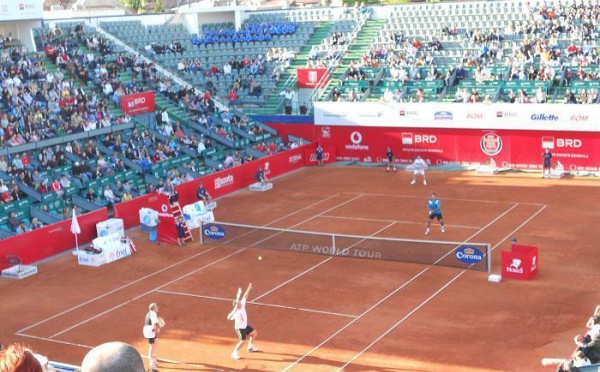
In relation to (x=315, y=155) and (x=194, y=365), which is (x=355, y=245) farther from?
(x=315, y=155)

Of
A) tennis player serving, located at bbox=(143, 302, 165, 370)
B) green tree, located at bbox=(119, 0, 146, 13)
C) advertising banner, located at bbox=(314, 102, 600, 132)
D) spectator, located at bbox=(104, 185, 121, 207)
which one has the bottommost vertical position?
spectator, located at bbox=(104, 185, 121, 207)

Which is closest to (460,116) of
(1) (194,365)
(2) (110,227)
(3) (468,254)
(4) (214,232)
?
(4) (214,232)

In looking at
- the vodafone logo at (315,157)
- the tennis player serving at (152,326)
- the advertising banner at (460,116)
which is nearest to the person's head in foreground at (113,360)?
the tennis player serving at (152,326)

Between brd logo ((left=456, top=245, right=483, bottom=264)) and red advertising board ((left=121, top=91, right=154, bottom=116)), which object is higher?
red advertising board ((left=121, top=91, right=154, bottom=116))

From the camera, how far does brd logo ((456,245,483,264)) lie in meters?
27.1

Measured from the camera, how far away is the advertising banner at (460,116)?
145ft

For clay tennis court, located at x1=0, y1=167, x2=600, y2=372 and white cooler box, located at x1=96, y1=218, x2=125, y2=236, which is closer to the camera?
clay tennis court, located at x1=0, y1=167, x2=600, y2=372

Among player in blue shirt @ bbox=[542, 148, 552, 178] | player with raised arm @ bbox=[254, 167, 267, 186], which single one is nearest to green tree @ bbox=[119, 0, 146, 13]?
player with raised arm @ bbox=[254, 167, 267, 186]

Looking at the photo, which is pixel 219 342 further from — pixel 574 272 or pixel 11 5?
pixel 11 5

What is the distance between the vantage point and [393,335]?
A: 2170 centimetres

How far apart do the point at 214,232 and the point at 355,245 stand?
6182 mm

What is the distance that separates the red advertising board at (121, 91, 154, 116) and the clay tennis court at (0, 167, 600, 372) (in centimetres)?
1315

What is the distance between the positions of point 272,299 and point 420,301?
14.8ft

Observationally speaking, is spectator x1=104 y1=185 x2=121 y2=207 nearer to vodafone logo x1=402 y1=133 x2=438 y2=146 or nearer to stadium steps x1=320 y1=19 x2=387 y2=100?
stadium steps x1=320 y1=19 x2=387 y2=100
